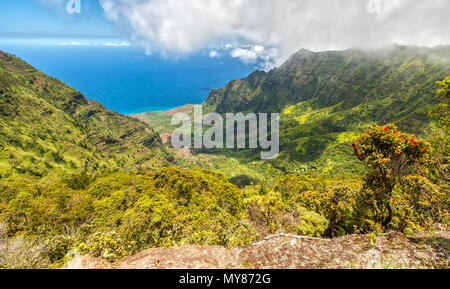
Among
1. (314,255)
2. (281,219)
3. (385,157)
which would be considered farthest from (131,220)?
(385,157)

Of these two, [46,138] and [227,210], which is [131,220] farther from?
[46,138]

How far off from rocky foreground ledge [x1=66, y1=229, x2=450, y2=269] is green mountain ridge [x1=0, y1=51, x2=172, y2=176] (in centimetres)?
9507

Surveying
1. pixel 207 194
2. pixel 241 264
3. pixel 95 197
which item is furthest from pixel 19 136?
pixel 241 264

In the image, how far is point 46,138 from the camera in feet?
342

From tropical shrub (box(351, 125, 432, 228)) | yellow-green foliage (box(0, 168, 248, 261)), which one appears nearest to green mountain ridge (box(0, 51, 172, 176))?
yellow-green foliage (box(0, 168, 248, 261))

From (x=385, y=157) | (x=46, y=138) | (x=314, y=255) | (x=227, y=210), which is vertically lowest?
(x=227, y=210)

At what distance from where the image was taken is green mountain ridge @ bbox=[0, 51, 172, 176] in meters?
83.6

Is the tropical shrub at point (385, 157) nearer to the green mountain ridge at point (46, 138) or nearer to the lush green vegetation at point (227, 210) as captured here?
the lush green vegetation at point (227, 210)

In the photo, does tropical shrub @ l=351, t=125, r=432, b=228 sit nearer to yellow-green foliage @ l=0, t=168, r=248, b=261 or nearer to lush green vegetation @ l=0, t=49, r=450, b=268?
lush green vegetation @ l=0, t=49, r=450, b=268

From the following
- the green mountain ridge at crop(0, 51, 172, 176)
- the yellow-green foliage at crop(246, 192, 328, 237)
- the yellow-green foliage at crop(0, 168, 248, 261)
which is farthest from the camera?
the green mountain ridge at crop(0, 51, 172, 176)

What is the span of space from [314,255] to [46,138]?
470ft
